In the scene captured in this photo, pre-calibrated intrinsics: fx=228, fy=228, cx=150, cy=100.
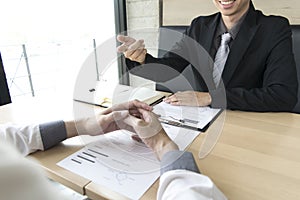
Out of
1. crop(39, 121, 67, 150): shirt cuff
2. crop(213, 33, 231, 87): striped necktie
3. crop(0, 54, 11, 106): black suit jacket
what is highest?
crop(213, 33, 231, 87): striped necktie

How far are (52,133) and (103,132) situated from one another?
0.42ft

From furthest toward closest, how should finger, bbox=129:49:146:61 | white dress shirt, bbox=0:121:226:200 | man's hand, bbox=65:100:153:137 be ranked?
finger, bbox=129:49:146:61 < man's hand, bbox=65:100:153:137 < white dress shirt, bbox=0:121:226:200

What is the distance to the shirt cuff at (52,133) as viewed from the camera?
55cm

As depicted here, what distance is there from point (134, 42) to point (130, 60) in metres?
0.14

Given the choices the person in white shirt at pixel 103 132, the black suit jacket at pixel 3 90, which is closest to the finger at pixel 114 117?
the person in white shirt at pixel 103 132

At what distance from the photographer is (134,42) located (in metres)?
0.85

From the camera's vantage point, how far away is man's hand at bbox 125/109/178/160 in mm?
498

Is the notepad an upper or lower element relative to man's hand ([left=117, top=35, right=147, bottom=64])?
lower

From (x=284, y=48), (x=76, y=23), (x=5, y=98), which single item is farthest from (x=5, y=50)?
(x=284, y=48)

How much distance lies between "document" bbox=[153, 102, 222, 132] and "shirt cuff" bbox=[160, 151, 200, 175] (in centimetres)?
22

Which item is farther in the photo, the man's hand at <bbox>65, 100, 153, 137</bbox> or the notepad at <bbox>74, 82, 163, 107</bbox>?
the notepad at <bbox>74, 82, 163, 107</bbox>

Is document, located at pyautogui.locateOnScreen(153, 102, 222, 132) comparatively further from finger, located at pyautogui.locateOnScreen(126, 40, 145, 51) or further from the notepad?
finger, located at pyautogui.locateOnScreen(126, 40, 145, 51)

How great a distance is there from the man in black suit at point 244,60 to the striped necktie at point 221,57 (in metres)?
0.02

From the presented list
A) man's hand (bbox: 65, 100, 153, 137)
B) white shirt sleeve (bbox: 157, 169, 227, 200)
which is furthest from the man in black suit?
white shirt sleeve (bbox: 157, 169, 227, 200)
